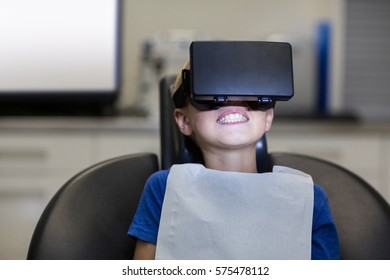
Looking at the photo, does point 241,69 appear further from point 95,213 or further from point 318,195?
point 95,213

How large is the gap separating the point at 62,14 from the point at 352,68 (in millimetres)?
987

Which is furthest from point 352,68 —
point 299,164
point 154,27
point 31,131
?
point 299,164

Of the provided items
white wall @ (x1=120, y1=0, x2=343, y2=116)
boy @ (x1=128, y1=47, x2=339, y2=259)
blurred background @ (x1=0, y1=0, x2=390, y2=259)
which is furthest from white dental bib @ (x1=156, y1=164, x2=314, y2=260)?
white wall @ (x1=120, y1=0, x2=343, y2=116)

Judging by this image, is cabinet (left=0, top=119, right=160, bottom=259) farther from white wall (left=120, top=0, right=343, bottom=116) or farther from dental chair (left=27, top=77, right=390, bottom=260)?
white wall (left=120, top=0, right=343, bottom=116)

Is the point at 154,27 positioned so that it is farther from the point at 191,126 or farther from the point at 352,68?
the point at 191,126

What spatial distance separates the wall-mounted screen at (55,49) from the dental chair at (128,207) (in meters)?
0.12

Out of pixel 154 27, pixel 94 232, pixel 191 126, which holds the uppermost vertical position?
pixel 154 27

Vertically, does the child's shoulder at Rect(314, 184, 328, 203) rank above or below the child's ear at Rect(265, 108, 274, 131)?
below

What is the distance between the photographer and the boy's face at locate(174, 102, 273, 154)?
397mm

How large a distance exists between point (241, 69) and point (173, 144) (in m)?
0.21

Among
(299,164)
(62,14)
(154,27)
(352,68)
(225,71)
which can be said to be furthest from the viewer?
(154,27)

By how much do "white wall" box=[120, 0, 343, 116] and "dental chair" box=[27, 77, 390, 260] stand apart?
938mm

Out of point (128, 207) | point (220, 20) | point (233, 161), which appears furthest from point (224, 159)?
point (220, 20)

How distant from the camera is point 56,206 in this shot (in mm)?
510
